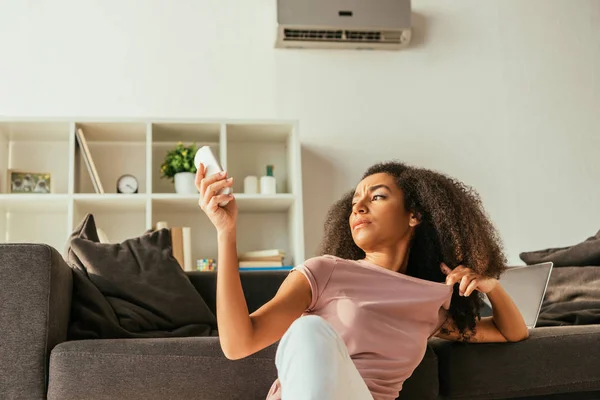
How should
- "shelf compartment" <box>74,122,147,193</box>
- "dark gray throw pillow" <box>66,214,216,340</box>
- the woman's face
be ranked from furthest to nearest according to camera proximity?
"shelf compartment" <box>74,122,147,193</box> < "dark gray throw pillow" <box>66,214,216,340</box> < the woman's face

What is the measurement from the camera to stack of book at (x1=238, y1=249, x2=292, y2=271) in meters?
3.49

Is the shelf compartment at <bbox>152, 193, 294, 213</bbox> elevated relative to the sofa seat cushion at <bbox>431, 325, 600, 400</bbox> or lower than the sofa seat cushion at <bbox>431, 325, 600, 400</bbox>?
elevated

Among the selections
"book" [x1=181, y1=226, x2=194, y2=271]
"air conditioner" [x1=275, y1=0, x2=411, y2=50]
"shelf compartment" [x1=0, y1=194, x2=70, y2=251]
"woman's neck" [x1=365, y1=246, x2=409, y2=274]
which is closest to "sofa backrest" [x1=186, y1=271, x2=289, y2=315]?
"book" [x1=181, y1=226, x2=194, y2=271]

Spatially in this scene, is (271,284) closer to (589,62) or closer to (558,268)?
(558,268)

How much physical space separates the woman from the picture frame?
6.70 ft

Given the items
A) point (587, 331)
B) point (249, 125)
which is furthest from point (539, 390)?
point (249, 125)

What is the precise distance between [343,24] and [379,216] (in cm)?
229

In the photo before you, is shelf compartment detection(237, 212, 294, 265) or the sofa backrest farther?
shelf compartment detection(237, 212, 294, 265)

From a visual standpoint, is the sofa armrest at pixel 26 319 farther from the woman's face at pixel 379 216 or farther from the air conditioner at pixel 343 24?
the air conditioner at pixel 343 24

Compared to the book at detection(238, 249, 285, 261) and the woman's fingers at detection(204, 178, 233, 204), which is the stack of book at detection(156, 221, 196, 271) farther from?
the woman's fingers at detection(204, 178, 233, 204)

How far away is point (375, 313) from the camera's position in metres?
1.54

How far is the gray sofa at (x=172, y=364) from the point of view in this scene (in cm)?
176

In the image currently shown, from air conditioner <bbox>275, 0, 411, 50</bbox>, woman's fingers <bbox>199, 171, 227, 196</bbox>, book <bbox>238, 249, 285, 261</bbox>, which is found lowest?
book <bbox>238, 249, 285, 261</bbox>

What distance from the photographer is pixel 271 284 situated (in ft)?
8.80
